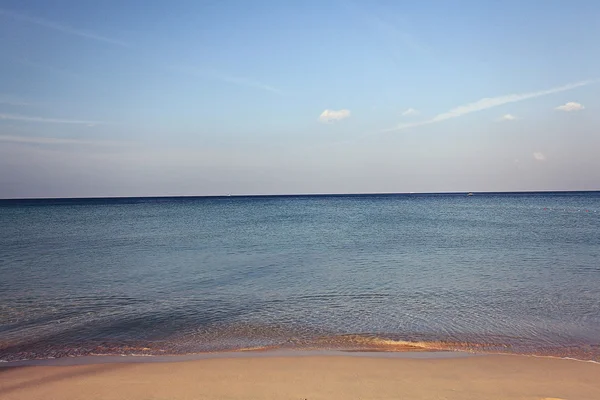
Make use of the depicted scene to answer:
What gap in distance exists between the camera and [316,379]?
684 cm

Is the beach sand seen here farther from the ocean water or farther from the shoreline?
the ocean water

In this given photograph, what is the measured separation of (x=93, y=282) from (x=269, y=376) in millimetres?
10892

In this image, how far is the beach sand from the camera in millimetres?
6250

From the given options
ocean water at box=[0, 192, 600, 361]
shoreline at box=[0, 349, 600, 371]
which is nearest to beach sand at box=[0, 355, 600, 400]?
shoreline at box=[0, 349, 600, 371]

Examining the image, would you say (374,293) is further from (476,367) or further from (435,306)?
(476,367)

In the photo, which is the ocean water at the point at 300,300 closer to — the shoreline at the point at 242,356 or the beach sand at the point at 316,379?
the shoreline at the point at 242,356

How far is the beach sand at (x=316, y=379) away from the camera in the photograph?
246 inches

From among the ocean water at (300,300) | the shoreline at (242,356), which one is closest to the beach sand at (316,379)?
the shoreline at (242,356)

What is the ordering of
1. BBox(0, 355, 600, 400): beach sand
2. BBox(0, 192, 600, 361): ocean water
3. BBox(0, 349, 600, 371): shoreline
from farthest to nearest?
BBox(0, 192, 600, 361): ocean water < BBox(0, 349, 600, 371): shoreline < BBox(0, 355, 600, 400): beach sand

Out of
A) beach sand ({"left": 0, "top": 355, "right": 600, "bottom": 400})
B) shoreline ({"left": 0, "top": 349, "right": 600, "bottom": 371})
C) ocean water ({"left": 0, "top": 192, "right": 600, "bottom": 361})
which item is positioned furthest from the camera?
ocean water ({"left": 0, "top": 192, "right": 600, "bottom": 361})

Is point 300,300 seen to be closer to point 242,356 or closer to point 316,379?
point 242,356

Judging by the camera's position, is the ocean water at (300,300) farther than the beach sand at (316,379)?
Yes

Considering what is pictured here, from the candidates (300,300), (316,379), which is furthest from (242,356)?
(300,300)

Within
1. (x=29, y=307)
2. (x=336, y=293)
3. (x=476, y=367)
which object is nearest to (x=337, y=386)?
(x=476, y=367)
